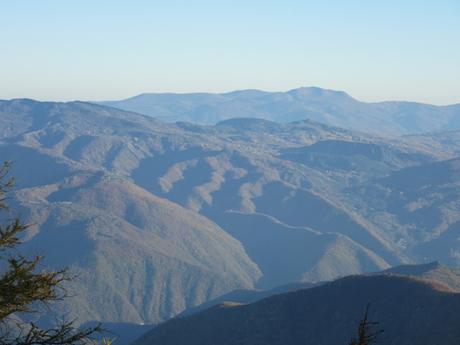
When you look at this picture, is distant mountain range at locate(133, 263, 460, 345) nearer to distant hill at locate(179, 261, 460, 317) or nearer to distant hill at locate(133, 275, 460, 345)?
distant hill at locate(133, 275, 460, 345)

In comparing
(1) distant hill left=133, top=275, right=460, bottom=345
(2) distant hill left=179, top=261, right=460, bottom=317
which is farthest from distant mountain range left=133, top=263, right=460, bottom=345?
(2) distant hill left=179, top=261, right=460, bottom=317

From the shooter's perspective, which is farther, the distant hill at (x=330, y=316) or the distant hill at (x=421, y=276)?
the distant hill at (x=421, y=276)

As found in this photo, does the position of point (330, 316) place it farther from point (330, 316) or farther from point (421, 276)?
point (421, 276)

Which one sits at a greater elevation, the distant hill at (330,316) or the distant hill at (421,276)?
A: the distant hill at (330,316)

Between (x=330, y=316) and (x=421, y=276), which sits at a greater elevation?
(x=330, y=316)

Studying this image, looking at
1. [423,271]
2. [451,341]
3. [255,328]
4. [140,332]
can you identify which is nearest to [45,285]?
[451,341]

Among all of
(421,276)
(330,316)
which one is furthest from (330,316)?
(421,276)

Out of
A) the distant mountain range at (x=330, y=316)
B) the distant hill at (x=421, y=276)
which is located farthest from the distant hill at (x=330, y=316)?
the distant hill at (x=421, y=276)

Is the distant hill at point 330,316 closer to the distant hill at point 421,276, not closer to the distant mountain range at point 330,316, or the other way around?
the distant mountain range at point 330,316
